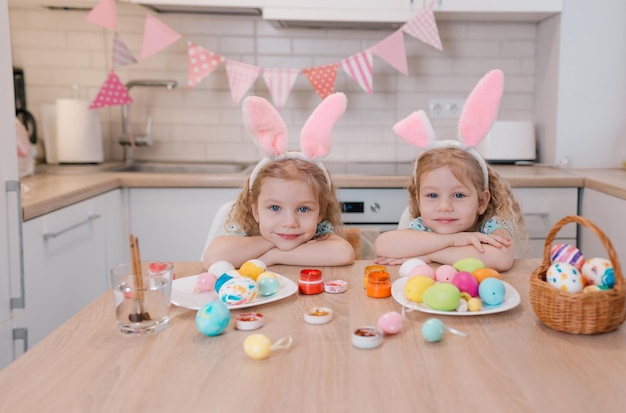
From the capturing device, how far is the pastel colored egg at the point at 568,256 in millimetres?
1141

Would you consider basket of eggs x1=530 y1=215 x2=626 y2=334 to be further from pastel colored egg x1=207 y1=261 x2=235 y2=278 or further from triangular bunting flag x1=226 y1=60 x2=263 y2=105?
triangular bunting flag x1=226 y1=60 x2=263 y2=105

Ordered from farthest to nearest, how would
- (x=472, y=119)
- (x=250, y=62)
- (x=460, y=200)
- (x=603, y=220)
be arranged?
(x=250, y=62) < (x=603, y=220) < (x=460, y=200) < (x=472, y=119)

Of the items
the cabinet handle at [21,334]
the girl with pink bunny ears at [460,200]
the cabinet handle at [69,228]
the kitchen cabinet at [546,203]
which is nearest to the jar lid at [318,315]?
the girl with pink bunny ears at [460,200]

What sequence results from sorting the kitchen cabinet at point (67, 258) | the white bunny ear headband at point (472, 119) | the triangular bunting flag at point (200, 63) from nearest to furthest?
the white bunny ear headband at point (472, 119), the kitchen cabinet at point (67, 258), the triangular bunting flag at point (200, 63)

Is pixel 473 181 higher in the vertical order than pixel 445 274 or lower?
higher

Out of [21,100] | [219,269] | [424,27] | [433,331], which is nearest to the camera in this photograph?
[433,331]

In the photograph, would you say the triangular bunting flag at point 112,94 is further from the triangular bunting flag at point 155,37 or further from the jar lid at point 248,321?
the jar lid at point 248,321

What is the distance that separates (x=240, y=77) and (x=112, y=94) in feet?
1.81

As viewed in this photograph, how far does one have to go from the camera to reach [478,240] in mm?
1598

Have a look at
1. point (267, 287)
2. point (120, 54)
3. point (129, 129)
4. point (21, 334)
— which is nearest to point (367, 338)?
point (267, 287)

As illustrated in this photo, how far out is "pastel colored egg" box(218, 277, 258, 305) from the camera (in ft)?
3.98

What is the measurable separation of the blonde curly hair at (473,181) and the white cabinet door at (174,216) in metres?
1.09

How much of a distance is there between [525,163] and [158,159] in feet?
5.65

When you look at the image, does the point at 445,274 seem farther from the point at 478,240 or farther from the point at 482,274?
the point at 478,240
